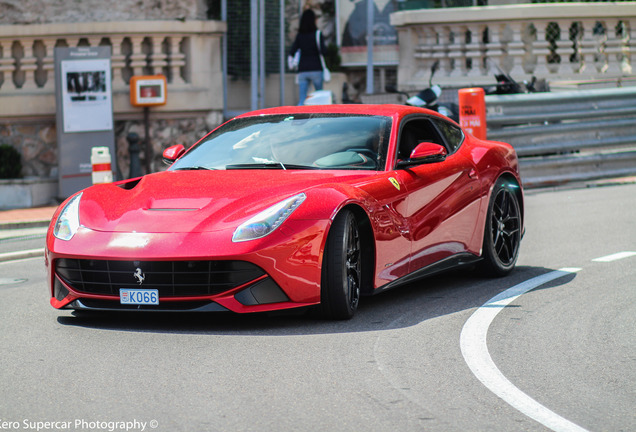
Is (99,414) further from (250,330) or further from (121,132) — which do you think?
(121,132)

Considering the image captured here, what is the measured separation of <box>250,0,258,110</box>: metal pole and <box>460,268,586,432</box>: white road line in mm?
12177

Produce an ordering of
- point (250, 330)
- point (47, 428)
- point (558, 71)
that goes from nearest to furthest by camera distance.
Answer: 1. point (47, 428)
2. point (250, 330)
3. point (558, 71)

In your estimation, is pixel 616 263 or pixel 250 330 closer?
pixel 250 330

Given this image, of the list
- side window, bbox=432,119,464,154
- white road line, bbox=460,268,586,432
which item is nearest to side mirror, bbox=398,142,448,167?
side window, bbox=432,119,464,154

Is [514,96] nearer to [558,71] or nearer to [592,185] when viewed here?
[592,185]

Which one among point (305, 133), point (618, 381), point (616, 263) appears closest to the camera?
point (618, 381)

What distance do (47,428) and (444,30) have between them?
1754cm

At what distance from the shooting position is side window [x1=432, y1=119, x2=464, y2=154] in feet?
29.1

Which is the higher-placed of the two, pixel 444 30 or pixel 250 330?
pixel 444 30

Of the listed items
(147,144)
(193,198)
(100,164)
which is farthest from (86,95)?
(193,198)

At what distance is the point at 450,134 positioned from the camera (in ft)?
29.7

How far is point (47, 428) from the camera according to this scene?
185 inches

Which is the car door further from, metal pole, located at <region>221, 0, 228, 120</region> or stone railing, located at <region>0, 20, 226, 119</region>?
metal pole, located at <region>221, 0, 228, 120</region>

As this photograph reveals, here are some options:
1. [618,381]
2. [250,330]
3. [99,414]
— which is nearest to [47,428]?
[99,414]
